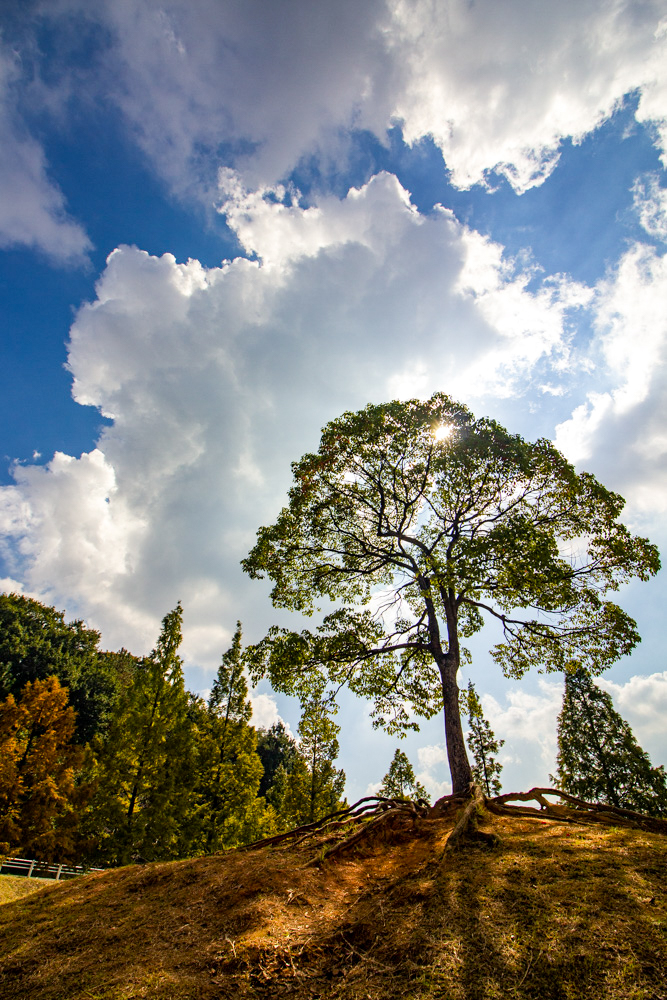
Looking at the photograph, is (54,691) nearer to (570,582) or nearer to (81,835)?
(81,835)

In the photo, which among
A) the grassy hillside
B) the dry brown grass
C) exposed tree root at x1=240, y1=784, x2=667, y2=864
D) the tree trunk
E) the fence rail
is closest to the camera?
the grassy hillside

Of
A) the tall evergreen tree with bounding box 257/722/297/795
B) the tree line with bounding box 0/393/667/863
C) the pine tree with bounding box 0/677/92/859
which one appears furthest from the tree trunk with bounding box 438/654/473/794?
the tall evergreen tree with bounding box 257/722/297/795

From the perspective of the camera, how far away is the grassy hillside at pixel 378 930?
2.47 metres

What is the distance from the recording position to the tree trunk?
955cm

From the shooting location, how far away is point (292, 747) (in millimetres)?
60719

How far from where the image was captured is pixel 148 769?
1780 cm

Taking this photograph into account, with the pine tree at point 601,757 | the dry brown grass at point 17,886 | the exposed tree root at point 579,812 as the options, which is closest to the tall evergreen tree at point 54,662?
the dry brown grass at point 17,886

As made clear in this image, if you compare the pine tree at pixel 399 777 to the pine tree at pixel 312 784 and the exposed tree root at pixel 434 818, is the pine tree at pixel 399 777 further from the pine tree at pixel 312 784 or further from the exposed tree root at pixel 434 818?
the exposed tree root at pixel 434 818

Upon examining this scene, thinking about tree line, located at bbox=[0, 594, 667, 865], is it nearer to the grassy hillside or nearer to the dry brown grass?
the dry brown grass

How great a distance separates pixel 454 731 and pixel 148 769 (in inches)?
553

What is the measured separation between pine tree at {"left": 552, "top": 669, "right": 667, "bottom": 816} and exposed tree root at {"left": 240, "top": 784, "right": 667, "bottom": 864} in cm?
2301

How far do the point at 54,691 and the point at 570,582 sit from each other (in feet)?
73.0

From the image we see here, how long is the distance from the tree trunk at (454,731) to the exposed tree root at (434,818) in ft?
6.36

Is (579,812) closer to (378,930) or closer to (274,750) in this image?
(378,930)
